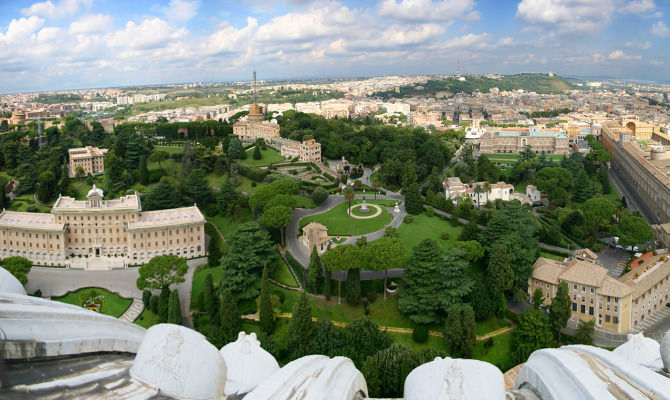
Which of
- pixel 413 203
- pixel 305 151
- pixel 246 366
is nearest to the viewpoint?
pixel 246 366

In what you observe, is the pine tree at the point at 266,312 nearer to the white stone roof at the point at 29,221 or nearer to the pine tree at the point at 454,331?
the pine tree at the point at 454,331

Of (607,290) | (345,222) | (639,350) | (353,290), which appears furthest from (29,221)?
(607,290)

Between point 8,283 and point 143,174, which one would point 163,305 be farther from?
point 8,283

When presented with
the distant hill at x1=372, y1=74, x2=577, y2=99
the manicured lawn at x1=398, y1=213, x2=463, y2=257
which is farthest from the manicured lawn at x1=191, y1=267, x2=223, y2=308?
the distant hill at x1=372, y1=74, x2=577, y2=99

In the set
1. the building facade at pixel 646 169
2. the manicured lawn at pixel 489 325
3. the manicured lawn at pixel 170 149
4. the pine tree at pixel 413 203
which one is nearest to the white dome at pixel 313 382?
the manicured lawn at pixel 489 325

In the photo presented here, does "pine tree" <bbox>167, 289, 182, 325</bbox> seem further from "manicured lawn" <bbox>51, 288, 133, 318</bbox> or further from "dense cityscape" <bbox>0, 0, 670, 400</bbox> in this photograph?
"manicured lawn" <bbox>51, 288, 133, 318</bbox>

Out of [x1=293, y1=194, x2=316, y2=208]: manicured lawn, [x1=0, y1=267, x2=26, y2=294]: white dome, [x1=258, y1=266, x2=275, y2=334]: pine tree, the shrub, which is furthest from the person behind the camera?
[x1=293, y1=194, x2=316, y2=208]: manicured lawn

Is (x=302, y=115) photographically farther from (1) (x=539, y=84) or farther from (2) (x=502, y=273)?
(1) (x=539, y=84)
